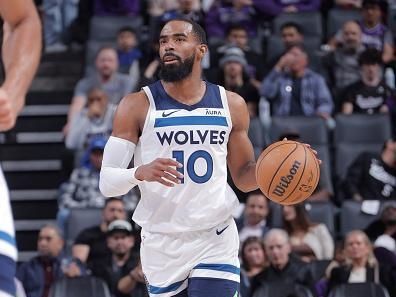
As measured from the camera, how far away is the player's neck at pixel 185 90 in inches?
222

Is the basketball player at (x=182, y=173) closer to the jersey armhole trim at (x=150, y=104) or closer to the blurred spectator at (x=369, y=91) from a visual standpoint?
the jersey armhole trim at (x=150, y=104)

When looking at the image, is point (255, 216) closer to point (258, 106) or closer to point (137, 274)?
point (137, 274)

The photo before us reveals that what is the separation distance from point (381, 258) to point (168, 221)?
376 cm

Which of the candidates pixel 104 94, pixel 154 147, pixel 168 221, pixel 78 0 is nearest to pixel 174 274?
pixel 168 221

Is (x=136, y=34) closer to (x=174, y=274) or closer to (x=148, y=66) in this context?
(x=148, y=66)

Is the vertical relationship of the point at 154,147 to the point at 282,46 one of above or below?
below

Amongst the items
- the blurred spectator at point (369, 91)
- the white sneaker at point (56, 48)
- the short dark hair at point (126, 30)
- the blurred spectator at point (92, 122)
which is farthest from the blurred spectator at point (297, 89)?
the white sneaker at point (56, 48)

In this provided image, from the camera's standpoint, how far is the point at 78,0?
13.4 m

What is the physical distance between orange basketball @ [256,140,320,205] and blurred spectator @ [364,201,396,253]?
3.68 meters

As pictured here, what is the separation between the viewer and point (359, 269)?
28.3 ft

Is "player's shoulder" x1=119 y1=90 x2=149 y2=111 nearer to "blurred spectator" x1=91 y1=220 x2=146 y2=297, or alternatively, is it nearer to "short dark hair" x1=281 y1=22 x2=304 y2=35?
"blurred spectator" x1=91 y1=220 x2=146 y2=297

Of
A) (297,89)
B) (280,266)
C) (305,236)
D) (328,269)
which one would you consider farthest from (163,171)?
→ (297,89)

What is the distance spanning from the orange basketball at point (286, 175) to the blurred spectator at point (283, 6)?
24.3 feet

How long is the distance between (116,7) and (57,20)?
762 mm
